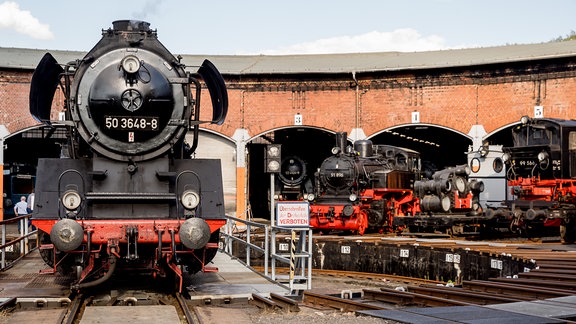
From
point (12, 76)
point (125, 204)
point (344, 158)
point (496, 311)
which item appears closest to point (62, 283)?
point (125, 204)

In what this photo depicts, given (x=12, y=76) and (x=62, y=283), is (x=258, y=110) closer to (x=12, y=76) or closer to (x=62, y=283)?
(x=12, y=76)

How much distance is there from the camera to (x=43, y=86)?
10.9 meters

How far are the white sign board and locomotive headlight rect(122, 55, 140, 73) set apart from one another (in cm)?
418

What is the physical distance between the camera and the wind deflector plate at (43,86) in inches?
413

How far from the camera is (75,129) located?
34.2 feet

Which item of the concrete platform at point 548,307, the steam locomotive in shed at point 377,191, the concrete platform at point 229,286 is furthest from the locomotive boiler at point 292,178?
the concrete platform at point 548,307

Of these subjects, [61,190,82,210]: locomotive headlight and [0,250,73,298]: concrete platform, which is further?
[0,250,73,298]: concrete platform

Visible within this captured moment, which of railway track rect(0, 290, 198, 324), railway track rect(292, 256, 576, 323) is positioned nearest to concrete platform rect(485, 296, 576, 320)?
railway track rect(292, 256, 576, 323)

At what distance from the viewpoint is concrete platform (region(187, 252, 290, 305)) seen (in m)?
10.1

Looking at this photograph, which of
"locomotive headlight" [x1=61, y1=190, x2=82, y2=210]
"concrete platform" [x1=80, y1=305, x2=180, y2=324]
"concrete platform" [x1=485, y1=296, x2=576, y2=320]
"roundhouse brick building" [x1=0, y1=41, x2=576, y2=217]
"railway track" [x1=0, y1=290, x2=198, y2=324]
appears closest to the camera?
"concrete platform" [x1=485, y1=296, x2=576, y2=320]

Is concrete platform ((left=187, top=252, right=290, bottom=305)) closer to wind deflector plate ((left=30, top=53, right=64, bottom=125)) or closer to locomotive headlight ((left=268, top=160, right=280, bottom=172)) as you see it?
locomotive headlight ((left=268, top=160, right=280, bottom=172))

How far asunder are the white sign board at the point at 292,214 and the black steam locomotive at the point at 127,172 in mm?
2902

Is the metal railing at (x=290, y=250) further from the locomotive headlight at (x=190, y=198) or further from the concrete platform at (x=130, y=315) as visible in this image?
the concrete platform at (x=130, y=315)

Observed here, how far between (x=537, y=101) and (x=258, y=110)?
10.8 meters
